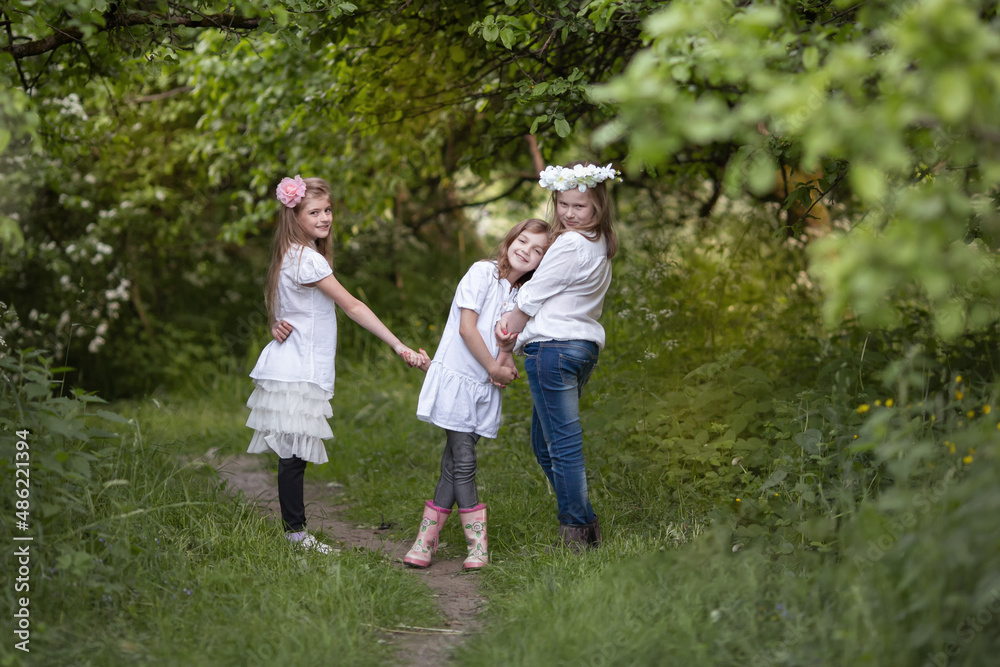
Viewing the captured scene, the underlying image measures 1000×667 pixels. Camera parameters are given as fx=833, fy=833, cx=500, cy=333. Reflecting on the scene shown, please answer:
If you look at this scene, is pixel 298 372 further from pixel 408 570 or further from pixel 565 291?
pixel 565 291

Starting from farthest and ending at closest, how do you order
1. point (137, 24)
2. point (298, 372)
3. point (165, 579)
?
point (137, 24), point (298, 372), point (165, 579)

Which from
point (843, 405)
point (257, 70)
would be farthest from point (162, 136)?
point (843, 405)

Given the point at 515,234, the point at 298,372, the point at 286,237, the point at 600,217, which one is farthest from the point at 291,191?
the point at 600,217

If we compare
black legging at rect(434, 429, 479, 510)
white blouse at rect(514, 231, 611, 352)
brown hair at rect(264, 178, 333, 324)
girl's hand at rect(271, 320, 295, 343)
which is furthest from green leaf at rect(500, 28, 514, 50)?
black legging at rect(434, 429, 479, 510)

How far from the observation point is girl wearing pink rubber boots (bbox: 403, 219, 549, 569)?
11.5 feet

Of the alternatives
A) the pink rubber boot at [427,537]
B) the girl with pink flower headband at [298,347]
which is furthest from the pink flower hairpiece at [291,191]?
the pink rubber boot at [427,537]

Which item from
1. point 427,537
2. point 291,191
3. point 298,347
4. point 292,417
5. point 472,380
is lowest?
point 427,537

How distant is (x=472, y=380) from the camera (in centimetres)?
353

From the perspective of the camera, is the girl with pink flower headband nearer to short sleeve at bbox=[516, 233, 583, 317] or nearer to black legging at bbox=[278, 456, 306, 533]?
black legging at bbox=[278, 456, 306, 533]

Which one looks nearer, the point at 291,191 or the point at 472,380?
the point at 472,380

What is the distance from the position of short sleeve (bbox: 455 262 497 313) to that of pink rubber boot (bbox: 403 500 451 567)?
0.90 m

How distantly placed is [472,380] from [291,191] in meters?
1.15

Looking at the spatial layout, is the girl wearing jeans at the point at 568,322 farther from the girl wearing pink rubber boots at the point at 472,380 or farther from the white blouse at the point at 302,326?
the white blouse at the point at 302,326

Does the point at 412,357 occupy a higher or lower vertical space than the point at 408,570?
higher
